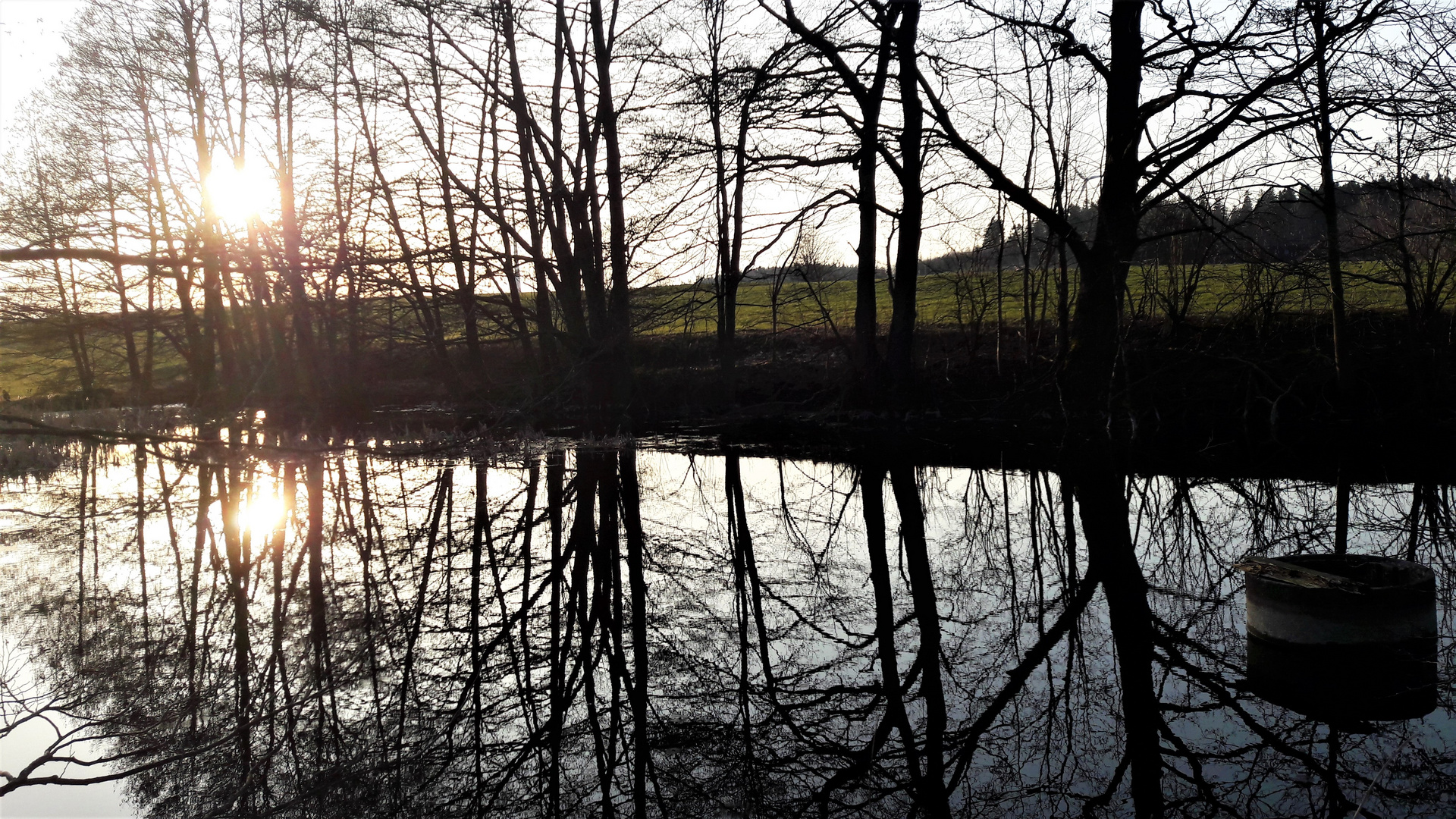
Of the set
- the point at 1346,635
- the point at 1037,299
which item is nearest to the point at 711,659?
the point at 1346,635

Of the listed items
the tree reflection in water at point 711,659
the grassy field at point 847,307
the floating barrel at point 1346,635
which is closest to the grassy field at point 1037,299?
the grassy field at point 847,307

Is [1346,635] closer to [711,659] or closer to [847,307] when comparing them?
[711,659]

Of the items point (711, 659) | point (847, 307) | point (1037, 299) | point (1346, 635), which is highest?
point (847, 307)

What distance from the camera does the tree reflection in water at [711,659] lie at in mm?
3553

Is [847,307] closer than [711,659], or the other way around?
[711,659]

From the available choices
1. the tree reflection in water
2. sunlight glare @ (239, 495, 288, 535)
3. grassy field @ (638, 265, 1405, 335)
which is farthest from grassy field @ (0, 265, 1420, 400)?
sunlight glare @ (239, 495, 288, 535)

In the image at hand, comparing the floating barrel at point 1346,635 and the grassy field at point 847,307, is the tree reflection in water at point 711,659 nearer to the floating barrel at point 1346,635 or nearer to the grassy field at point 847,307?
the floating barrel at point 1346,635

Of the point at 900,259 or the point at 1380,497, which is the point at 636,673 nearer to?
the point at 1380,497

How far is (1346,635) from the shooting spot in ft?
14.3

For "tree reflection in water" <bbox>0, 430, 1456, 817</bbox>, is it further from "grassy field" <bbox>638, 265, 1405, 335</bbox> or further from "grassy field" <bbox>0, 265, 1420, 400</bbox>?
"grassy field" <bbox>638, 265, 1405, 335</bbox>

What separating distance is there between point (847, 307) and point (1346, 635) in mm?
33670

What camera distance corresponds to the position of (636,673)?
4836 mm

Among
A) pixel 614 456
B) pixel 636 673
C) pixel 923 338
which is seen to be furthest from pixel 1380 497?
pixel 923 338

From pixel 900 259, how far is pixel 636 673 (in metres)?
12.2
